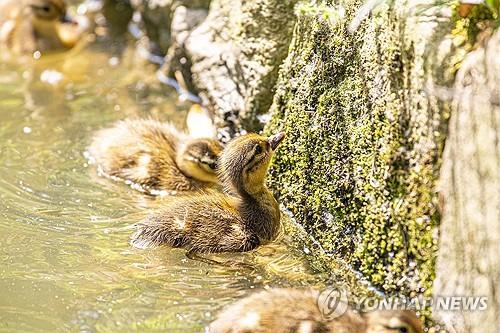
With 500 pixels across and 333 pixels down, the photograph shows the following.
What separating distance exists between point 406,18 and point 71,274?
1.80 meters

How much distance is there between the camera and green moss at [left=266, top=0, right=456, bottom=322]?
3697 millimetres

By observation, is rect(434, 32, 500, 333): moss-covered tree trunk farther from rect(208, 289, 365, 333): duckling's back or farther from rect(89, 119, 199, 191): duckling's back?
rect(89, 119, 199, 191): duckling's back

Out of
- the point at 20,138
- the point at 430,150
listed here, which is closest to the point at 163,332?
the point at 430,150

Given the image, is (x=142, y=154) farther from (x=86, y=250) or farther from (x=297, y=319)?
(x=297, y=319)

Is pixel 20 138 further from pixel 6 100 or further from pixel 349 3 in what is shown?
pixel 349 3

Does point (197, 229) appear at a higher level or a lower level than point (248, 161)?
lower

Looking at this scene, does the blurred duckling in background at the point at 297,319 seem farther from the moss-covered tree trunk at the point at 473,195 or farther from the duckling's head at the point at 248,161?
the duckling's head at the point at 248,161

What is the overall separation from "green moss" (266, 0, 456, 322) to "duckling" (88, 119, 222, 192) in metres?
0.45

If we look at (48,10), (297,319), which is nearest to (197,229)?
(297,319)

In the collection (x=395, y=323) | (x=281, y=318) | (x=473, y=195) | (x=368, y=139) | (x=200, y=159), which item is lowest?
(x=200, y=159)

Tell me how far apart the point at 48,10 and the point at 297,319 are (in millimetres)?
5008

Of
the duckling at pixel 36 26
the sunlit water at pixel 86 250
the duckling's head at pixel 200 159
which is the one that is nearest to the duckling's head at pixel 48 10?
the duckling at pixel 36 26

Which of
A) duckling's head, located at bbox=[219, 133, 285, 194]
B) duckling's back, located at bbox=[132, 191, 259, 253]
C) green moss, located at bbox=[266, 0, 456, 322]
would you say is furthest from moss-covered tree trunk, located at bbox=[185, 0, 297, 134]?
duckling's back, located at bbox=[132, 191, 259, 253]

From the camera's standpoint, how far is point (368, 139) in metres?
4.14
